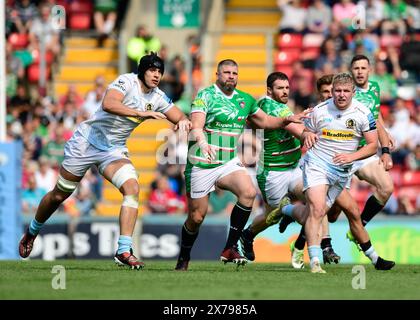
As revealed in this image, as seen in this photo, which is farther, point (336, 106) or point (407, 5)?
point (407, 5)

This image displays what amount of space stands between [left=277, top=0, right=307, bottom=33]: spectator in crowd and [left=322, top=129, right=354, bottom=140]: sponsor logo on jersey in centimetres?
1311

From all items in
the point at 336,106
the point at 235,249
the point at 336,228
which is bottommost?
the point at 336,228

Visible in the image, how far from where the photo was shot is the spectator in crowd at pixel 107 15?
27781 mm

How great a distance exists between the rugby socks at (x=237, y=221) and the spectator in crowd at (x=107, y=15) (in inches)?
550

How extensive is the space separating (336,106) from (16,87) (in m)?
13.8

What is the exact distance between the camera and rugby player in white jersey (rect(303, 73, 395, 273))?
45.3 ft

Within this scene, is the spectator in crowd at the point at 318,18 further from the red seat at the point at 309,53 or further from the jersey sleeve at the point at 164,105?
the jersey sleeve at the point at 164,105

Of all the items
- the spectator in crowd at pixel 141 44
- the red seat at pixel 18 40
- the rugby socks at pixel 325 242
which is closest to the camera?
the rugby socks at pixel 325 242

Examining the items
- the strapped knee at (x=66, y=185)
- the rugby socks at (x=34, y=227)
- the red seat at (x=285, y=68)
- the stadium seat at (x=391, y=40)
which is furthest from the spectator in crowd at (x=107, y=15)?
the strapped knee at (x=66, y=185)

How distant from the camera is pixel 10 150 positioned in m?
20.4

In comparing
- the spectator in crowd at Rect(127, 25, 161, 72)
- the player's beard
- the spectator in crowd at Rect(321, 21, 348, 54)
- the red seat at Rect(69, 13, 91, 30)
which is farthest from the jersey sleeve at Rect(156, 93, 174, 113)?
the red seat at Rect(69, 13, 91, 30)

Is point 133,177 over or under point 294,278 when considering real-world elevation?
over

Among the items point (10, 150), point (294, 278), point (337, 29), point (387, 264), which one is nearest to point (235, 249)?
point (294, 278)

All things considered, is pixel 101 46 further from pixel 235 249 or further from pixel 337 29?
pixel 235 249
